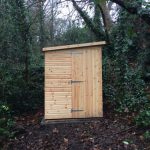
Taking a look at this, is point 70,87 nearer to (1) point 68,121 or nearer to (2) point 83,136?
(1) point 68,121

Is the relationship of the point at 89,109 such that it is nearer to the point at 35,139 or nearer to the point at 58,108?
the point at 58,108

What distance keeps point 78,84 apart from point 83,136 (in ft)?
6.26

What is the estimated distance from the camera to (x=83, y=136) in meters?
Answer: 9.49

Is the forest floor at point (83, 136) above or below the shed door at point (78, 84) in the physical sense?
below

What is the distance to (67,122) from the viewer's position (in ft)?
35.2

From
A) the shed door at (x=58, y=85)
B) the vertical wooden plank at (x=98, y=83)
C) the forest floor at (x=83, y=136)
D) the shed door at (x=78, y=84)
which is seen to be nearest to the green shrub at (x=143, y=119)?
the forest floor at (x=83, y=136)

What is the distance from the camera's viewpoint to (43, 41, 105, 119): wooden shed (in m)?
10.9

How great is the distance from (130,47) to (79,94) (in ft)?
18.7

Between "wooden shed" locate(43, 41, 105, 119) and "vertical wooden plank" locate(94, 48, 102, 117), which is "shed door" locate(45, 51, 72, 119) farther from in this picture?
"vertical wooden plank" locate(94, 48, 102, 117)

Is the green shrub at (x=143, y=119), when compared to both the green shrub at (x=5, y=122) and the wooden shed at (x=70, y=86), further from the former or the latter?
the green shrub at (x=5, y=122)

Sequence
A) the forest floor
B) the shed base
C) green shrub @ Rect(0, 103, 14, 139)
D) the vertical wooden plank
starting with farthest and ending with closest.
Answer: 1. the vertical wooden plank
2. the shed base
3. green shrub @ Rect(0, 103, 14, 139)
4. the forest floor

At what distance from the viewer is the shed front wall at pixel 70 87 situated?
35.6 ft

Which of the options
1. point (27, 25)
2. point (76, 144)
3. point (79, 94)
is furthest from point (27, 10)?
point (76, 144)

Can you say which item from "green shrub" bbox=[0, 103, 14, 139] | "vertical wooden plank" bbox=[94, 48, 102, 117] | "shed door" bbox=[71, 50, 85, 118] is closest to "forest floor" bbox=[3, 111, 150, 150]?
"green shrub" bbox=[0, 103, 14, 139]
